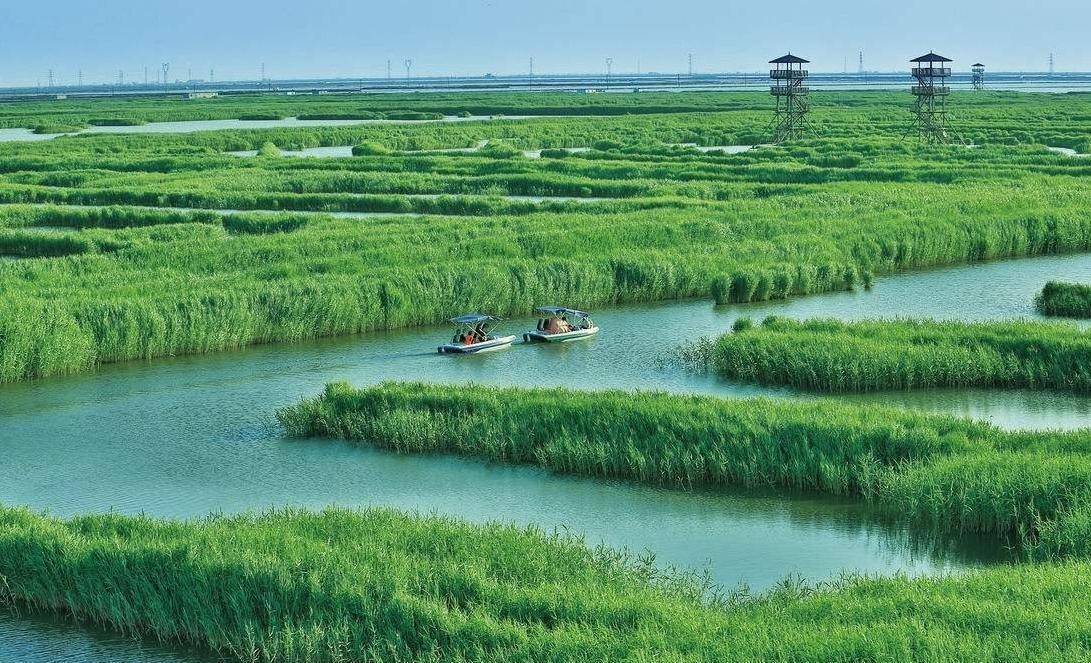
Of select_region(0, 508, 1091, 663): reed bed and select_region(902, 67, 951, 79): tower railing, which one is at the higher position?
select_region(902, 67, 951, 79): tower railing

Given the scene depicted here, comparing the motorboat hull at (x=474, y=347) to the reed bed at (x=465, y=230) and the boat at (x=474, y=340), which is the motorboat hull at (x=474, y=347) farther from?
the reed bed at (x=465, y=230)

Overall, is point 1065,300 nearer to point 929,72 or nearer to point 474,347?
point 474,347

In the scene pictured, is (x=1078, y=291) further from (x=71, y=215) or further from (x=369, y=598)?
(x=71, y=215)

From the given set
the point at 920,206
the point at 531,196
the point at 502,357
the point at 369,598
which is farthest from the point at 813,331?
the point at 531,196

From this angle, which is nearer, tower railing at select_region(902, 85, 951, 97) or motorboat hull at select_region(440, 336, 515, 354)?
motorboat hull at select_region(440, 336, 515, 354)

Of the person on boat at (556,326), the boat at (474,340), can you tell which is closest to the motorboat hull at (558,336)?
the person on boat at (556,326)

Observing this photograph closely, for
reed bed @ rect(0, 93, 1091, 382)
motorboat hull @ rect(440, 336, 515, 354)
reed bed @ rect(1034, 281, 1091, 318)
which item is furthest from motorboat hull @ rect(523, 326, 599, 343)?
reed bed @ rect(1034, 281, 1091, 318)

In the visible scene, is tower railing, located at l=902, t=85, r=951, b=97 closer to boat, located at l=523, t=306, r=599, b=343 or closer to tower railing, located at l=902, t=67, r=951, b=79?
tower railing, located at l=902, t=67, r=951, b=79

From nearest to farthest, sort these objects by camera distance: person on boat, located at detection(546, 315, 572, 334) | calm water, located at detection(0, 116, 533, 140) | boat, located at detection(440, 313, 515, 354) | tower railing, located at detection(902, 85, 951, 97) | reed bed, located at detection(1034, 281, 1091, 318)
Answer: boat, located at detection(440, 313, 515, 354)
person on boat, located at detection(546, 315, 572, 334)
reed bed, located at detection(1034, 281, 1091, 318)
tower railing, located at detection(902, 85, 951, 97)
calm water, located at detection(0, 116, 533, 140)
